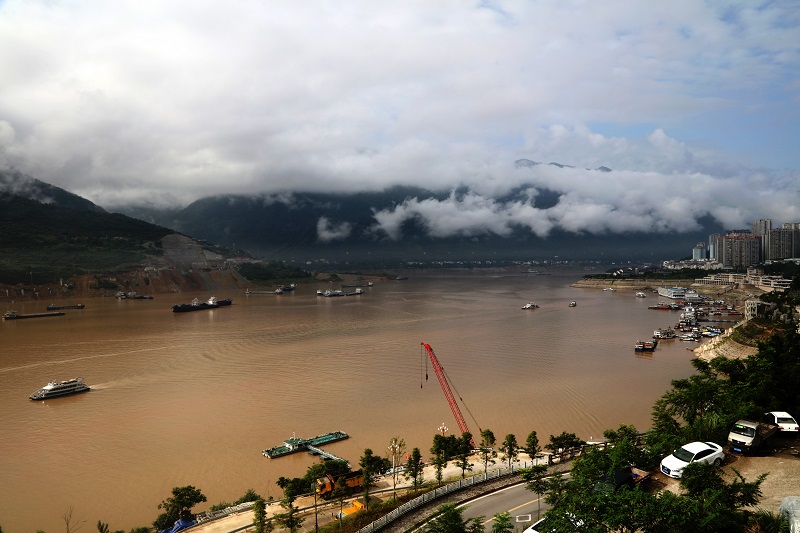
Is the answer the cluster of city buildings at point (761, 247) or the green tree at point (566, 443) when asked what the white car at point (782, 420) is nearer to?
the green tree at point (566, 443)

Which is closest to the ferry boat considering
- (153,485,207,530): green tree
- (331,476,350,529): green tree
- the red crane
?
(153,485,207,530): green tree

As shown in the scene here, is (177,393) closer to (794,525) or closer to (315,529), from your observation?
(315,529)

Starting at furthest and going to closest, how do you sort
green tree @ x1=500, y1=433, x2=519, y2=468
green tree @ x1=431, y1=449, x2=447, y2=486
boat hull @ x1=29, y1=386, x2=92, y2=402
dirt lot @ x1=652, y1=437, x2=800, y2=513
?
boat hull @ x1=29, y1=386, x2=92, y2=402, green tree @ x1=500, y1=433, x2=519, y2=468, green tree @ x1=431, y1=449, x2=447, y2=486, dirt lot @ x1=652, y1=437, x2=800, y2=513

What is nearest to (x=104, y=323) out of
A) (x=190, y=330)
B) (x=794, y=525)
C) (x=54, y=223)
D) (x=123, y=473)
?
(x=190, y=330)

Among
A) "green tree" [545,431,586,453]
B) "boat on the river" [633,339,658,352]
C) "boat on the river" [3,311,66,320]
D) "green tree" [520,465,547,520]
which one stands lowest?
"boat on the river" [633,339,658,352]

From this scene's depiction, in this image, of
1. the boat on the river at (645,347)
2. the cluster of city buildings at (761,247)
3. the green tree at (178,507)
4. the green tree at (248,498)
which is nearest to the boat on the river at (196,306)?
the boat on the river at (645,347)

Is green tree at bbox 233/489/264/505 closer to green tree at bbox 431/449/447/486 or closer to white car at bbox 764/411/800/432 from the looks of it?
green tree at bbox 431/449/447/486

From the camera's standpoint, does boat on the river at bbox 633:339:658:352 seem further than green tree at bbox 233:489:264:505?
Yes
